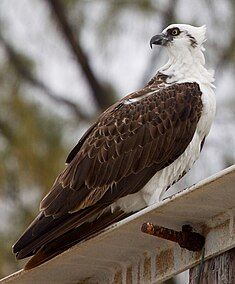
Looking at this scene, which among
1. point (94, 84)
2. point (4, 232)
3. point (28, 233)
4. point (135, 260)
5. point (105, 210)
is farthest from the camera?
point (94, 84)

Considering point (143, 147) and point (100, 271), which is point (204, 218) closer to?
point (100, 271)

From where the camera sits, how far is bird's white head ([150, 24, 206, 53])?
282 inches

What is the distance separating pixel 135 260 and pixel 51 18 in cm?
675

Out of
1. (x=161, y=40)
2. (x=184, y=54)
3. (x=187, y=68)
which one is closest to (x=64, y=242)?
(x=187, y=68)

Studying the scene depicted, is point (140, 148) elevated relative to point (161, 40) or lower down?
lower down

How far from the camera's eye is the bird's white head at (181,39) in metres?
7.16

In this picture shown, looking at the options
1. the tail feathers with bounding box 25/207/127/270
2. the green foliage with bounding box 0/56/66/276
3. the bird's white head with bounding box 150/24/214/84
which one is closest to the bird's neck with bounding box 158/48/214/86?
the bird's white head with bounding box 150/24/214/84

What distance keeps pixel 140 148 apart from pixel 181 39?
799mm

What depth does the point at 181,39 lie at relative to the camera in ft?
23.7

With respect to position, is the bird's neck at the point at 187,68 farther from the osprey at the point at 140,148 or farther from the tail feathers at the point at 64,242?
the tail feathers at the point at 64,242

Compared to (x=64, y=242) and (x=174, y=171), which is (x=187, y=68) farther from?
(x=64, y=242)

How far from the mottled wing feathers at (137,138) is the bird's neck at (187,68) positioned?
113mm

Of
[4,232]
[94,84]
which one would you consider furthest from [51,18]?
[4,232]

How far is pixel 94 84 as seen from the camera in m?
11.7
